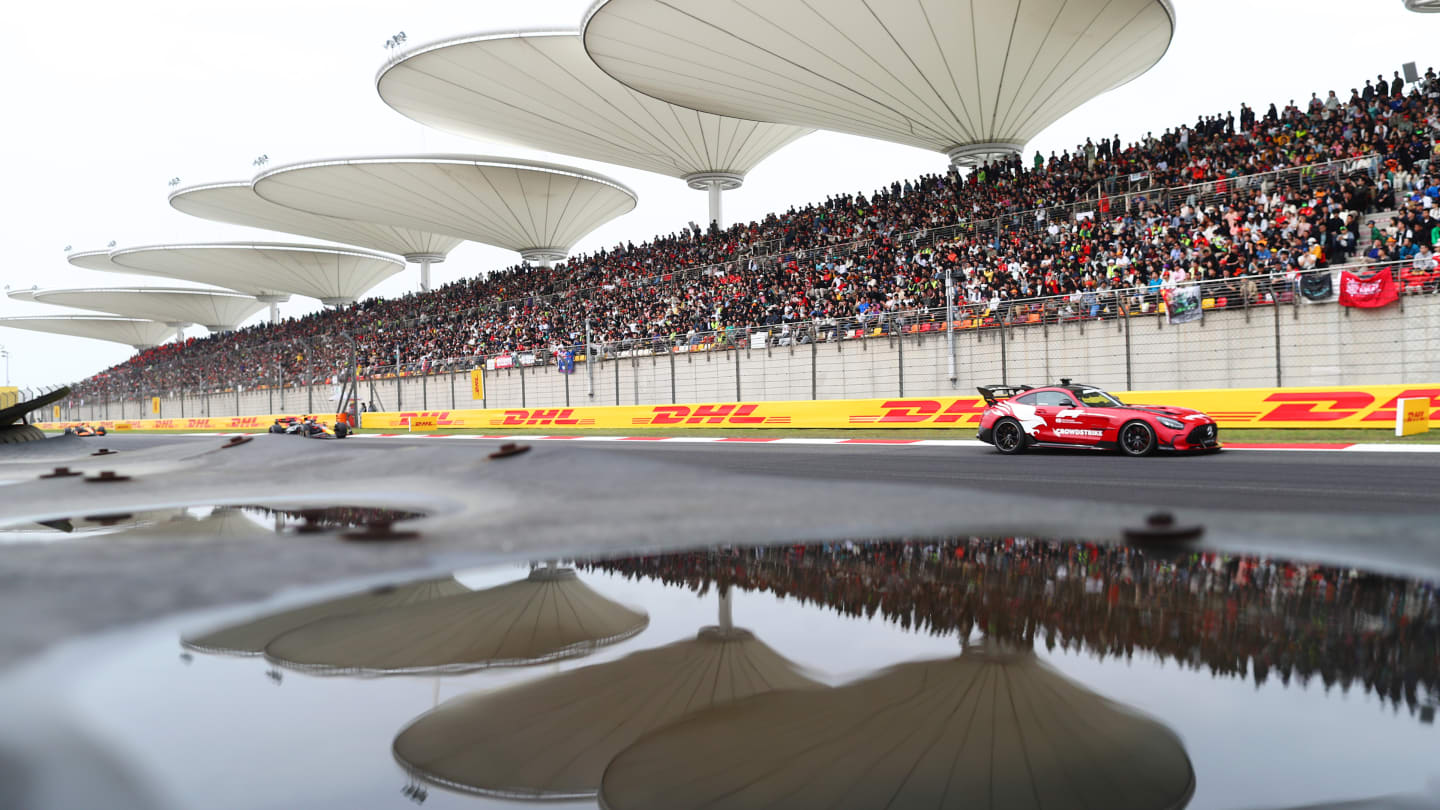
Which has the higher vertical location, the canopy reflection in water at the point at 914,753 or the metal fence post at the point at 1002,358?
the metal fence post at the point at 1002,358

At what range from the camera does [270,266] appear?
71750 mm

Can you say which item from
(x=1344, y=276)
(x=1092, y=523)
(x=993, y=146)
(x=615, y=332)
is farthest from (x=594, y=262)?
(x=1092, y=523)

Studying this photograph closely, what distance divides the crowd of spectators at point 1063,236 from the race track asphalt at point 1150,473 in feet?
31.5

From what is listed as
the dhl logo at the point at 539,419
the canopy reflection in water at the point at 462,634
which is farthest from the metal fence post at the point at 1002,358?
the canopy reflection in water at the point at 462,634

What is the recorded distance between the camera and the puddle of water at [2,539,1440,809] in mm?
1857

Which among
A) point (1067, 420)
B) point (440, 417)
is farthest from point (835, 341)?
point (440, 417)

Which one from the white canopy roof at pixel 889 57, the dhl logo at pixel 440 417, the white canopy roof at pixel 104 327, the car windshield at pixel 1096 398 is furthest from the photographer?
the white canopy roof at pixel 104 327

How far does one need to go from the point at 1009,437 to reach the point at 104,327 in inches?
4501

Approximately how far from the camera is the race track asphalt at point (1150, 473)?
6.99 m

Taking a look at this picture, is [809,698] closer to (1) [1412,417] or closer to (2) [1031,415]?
(2) [1031,415]

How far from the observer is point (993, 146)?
36312 mm

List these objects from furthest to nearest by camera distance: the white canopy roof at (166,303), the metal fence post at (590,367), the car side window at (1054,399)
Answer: the white canopy roof at (166,303), the metal fence post at (590,367), the car side window at (1054,399)

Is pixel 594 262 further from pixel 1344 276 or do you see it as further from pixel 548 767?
pixel 548 767

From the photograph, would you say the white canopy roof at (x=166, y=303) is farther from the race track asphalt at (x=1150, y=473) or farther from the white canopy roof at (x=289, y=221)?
the race track asphalt at (x=1150, y=473)
